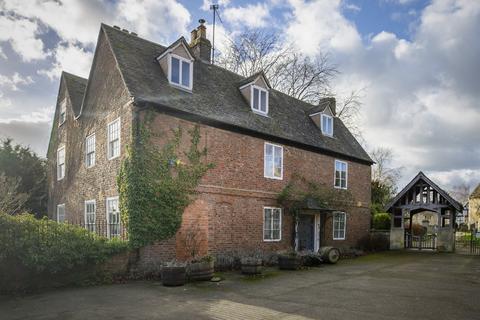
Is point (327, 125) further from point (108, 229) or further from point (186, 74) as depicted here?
point (108, 229)

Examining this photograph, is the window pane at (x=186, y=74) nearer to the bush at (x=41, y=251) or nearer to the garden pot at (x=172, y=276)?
the bush at (x=41, y=251)

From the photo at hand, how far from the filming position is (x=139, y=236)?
13680mm

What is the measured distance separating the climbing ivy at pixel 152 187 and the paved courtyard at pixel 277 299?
7.07 ft

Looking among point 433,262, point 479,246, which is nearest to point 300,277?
point 433,262

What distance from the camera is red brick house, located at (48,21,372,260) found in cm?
1562

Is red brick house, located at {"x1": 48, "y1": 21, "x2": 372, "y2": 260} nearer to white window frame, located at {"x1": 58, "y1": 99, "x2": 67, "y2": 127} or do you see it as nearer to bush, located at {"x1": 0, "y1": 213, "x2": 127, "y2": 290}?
white window frame, located at {"x1": 58, "y1": 99, "x2": 67, "y2": 127}

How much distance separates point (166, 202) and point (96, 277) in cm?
356

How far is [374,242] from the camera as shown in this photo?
25.3 meters

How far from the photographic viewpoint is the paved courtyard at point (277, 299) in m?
8.76

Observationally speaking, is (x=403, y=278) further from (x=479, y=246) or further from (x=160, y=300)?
(x=479, y=246)

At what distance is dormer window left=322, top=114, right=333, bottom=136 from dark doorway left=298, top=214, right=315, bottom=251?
614cm

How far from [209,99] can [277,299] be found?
10.3 metres

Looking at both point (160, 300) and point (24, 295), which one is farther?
point (24, 295)

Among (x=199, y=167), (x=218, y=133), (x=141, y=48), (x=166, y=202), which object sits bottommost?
(x=166, y=202)
